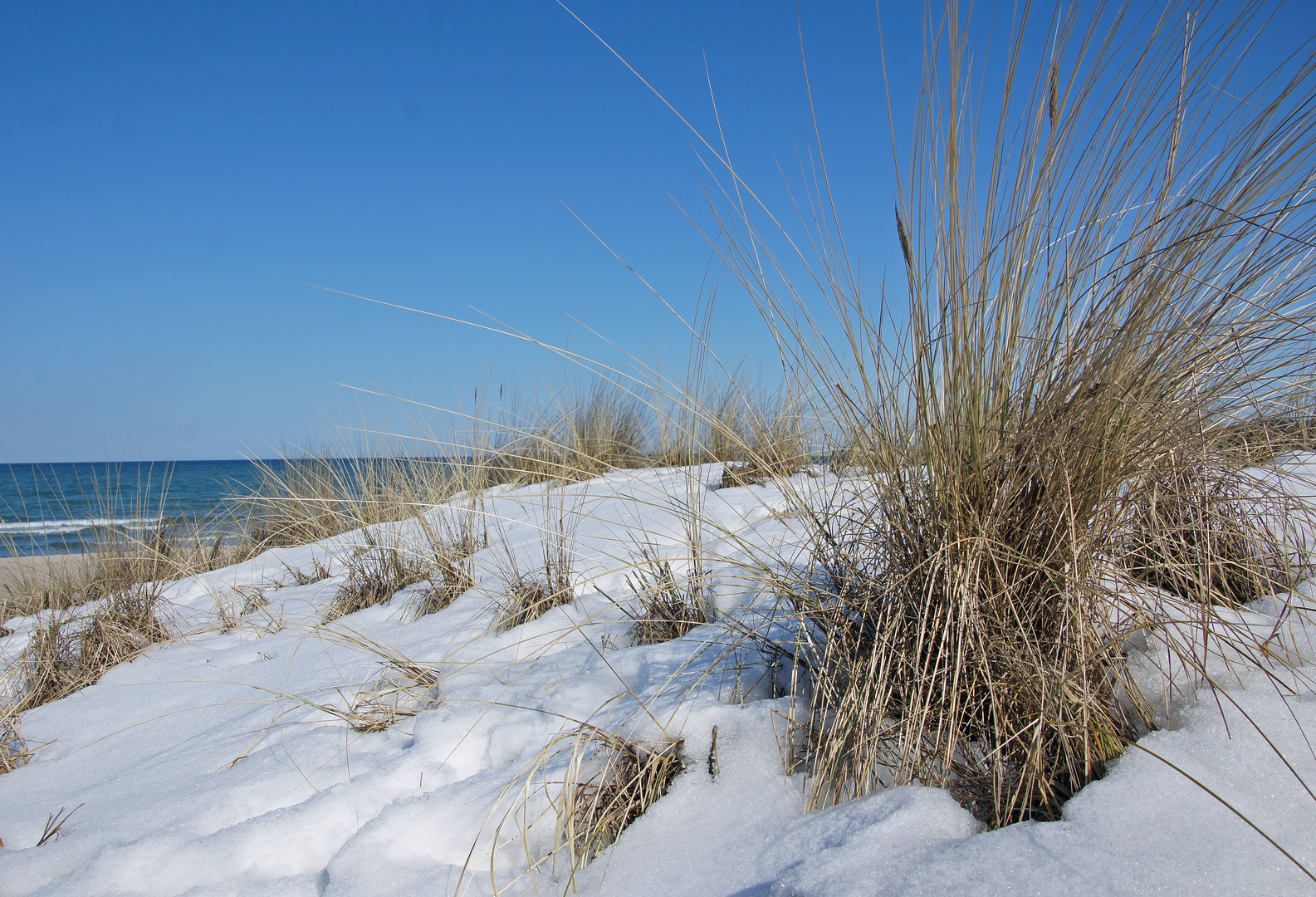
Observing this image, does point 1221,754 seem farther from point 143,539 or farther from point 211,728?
point 143,539

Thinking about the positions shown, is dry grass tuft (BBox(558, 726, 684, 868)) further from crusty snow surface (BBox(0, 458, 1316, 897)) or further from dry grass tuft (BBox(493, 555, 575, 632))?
dry grass tuft (BBox(493, 555, 575, 632))

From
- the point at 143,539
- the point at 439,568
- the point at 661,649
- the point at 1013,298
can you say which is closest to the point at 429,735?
the point at 661,649

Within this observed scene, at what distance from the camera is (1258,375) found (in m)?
1.03

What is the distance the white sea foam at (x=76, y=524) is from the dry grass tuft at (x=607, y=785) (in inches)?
111

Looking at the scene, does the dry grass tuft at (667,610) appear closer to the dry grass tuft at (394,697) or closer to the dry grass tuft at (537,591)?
the dry grass tuft at (537,591)

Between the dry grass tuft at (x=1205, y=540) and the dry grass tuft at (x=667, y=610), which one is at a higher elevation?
the dry grass tuft at (x=1205, y=540)

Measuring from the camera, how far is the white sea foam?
9.52 feet

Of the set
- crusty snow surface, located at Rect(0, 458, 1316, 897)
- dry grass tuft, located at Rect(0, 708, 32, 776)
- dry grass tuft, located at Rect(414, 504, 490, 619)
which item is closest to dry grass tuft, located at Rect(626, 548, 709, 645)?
crusty snow surface, located at Rect(0, 458, 1316, 897)

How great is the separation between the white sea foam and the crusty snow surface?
4.33 ft

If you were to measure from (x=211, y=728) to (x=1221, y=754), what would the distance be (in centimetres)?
207

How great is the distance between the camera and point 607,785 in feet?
3.34

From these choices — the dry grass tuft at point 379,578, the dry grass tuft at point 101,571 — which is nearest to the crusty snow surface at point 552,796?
the dry grass tuft at point 379,578

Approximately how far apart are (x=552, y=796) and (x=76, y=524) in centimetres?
318

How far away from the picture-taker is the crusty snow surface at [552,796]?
0.71m
